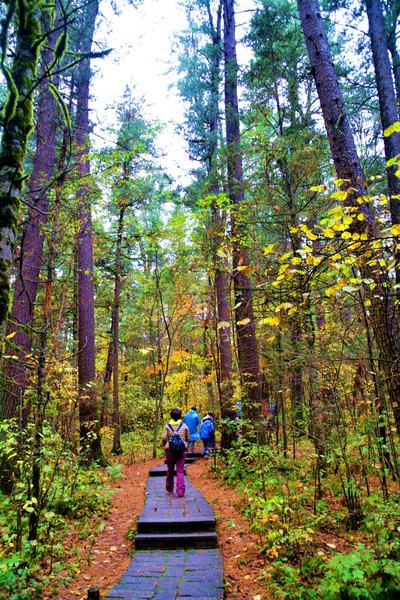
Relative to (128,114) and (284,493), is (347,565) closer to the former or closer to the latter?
(284,493)

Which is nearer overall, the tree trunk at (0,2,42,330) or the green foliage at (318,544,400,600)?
the tree trunk at (0,2,42,330)

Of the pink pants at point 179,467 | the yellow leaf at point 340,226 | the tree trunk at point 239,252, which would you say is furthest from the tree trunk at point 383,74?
the pink pants at point 179,467

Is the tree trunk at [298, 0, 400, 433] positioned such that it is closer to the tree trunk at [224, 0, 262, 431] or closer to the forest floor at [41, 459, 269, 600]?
the forest floor at [41, 459, 269, 600]

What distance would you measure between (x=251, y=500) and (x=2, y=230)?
5833 millimetres

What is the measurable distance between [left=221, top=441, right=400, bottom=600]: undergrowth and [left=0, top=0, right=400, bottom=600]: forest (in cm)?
3

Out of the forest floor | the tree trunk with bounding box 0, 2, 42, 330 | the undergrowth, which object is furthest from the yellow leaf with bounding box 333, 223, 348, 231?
the forest floor

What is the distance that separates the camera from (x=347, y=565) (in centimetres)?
316

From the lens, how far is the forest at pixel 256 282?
318 cm

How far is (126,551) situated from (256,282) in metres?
6.09

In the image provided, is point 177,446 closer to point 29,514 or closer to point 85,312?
point 29,514

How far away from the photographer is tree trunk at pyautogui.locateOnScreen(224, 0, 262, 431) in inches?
333

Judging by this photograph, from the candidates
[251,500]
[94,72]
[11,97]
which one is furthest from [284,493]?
[94,72]

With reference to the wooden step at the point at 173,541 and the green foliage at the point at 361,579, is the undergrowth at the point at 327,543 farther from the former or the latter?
the wooden step at the point at 173,541

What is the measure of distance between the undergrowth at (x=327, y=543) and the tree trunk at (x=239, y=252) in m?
2.04
